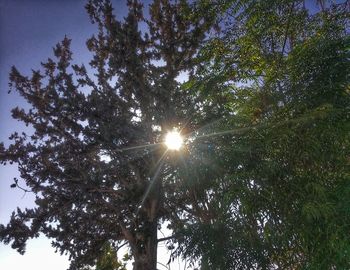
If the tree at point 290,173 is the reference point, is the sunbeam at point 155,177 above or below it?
above

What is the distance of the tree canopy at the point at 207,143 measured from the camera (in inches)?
137

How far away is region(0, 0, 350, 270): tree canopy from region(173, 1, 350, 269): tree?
0.05 ft

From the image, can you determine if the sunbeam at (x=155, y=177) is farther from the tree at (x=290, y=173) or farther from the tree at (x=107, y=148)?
the tree at (x=290, y=173)

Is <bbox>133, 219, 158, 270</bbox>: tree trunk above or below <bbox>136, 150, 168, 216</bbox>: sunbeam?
below

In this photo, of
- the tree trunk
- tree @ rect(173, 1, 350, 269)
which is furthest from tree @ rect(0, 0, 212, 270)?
tree @ rect(173, 1, 350, 269)

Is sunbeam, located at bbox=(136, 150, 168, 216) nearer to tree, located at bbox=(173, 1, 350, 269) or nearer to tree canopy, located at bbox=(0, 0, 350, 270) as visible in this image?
tree canopy, located at bbox=(0, 0, 350, 270)

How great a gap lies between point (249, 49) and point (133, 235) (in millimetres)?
5270

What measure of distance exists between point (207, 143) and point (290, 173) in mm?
1119

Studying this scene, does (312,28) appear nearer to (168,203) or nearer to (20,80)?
(168,203)

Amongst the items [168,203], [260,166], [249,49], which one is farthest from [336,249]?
[168,203]

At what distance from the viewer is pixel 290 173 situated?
142 inches

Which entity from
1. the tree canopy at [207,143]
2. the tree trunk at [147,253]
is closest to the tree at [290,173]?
the tree canopy at [207,143]

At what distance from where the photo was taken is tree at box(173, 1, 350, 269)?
3164mm

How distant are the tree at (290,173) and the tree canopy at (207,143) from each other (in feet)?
0.05
